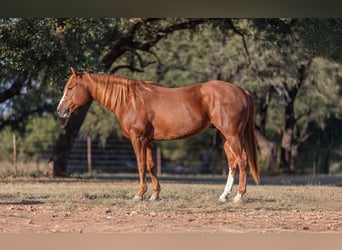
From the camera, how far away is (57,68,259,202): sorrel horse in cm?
1043

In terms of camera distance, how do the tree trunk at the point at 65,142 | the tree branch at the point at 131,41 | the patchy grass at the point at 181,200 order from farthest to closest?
the tree trunk at the point at 65,142 < the tree branch at the point at 131,41 < the patchy grass at the point at 181,200

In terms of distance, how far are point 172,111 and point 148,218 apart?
92.5 inches

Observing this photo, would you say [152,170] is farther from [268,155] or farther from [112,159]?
[112,159]

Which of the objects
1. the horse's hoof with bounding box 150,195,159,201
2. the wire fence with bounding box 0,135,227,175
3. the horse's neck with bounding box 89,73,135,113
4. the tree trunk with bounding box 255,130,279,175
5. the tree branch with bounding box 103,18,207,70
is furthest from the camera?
the wire fence with bounding box 0,135,227,175

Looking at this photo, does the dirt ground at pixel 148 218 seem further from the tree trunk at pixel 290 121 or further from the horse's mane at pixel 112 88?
the tree trunk at pixel 290 121

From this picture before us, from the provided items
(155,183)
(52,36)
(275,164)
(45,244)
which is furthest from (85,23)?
(275,164)

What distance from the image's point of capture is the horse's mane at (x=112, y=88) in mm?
10750

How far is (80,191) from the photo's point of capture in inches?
487

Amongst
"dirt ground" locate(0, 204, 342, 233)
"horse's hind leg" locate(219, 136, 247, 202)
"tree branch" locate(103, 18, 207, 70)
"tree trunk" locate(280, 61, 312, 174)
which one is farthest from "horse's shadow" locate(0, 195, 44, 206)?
"tree trunk" locate(280, 61, 312, 174)

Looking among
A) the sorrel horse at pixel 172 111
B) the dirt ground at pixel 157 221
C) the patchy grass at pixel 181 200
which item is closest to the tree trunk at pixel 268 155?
the patchy grass at pixel 181 200

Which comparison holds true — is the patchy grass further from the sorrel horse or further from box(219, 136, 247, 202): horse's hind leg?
the sorrel horse

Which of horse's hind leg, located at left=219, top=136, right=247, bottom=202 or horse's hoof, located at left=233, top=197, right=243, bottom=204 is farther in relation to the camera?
horse's hind leg, located at left=219, top=136, right=247, bottom=202

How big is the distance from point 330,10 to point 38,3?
11.9 feet

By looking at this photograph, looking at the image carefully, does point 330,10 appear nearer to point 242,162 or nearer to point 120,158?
point 242,162
